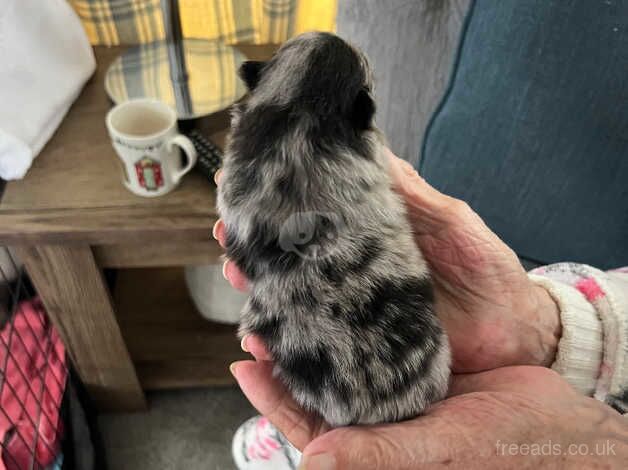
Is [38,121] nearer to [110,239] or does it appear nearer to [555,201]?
[110,239]

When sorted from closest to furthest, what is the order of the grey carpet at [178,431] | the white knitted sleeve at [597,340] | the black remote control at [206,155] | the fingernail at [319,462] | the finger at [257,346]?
1. the fingernail at [319,462]
2. the finger at [257,346]
3. the white knitted sleeve at [597,340]
4. the black remote control at [206,155]
5. the grey carpet at [178,431]

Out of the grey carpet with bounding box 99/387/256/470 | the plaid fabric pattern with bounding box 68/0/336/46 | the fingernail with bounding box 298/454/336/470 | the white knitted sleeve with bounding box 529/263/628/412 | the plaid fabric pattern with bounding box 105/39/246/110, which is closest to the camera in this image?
the fingernail with bounding box 298/454/336/470

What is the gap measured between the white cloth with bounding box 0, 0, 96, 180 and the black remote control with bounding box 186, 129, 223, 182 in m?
0.26

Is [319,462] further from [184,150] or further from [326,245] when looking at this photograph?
[184,150]

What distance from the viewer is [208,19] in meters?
1.32

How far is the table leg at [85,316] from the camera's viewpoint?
Result: 1021 millimetres

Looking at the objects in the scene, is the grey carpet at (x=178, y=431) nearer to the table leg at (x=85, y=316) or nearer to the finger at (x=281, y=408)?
the table leg at (x=85, y=316)

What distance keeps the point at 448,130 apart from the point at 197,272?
0.67 meters

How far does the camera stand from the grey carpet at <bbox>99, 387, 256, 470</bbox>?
1.43m

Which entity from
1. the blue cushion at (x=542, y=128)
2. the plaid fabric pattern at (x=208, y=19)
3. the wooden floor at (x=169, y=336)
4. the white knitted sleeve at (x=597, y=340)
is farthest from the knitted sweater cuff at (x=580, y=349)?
the plaid fabric pattern at (x=208, y=19)

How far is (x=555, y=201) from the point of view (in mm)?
1086

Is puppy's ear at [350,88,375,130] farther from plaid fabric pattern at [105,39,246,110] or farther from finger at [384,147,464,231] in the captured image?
plaid fabric pattern at [105,39,246,110]

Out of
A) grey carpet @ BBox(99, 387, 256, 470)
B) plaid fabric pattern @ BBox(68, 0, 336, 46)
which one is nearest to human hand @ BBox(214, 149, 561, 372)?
plaid fabric pattern @ BBox(68, 0, 336, 46)

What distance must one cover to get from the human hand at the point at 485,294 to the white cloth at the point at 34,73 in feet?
2.08
